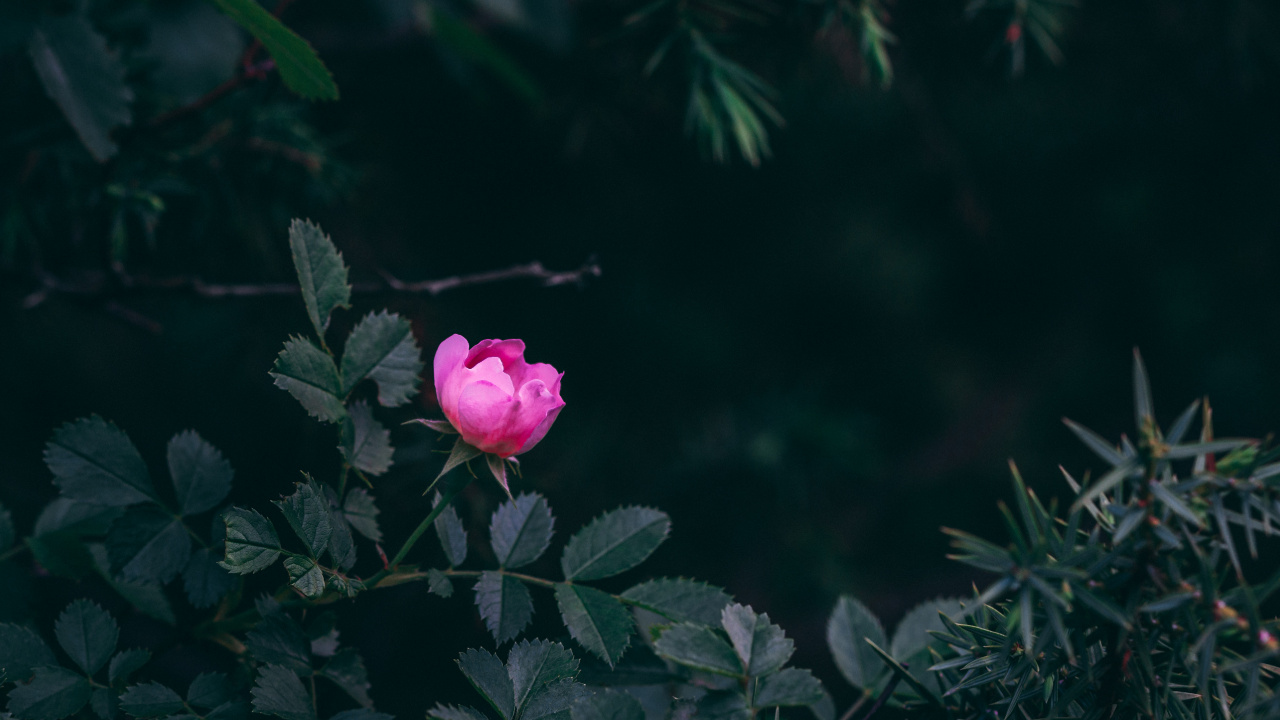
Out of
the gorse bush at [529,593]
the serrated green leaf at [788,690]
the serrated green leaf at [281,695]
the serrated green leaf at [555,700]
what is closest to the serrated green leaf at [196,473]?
the gorse bush at [529,593]

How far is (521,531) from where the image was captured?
1.33 ft

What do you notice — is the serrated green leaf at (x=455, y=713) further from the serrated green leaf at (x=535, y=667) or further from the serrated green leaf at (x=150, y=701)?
the serrated green leaf at (x=150, y=701)

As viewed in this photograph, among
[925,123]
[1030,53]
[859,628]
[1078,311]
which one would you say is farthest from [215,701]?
[1078,311]

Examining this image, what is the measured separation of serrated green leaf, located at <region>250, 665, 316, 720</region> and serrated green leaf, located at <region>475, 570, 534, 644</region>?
0.09 m

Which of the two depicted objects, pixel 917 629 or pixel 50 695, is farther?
pixel 917 629

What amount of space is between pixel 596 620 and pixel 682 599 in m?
0.05

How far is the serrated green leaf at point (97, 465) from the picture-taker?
371 millimetres

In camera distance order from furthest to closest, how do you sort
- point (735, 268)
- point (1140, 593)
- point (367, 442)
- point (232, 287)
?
point (735, 268)
point (232, 287)
point (367, 442)
point (1140, 593)

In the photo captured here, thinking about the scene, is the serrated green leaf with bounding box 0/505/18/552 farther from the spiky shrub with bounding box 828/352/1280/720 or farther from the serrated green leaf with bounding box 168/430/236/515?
the spiky shrub with bounding box 828/352/1280/720

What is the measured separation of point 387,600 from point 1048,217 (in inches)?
46.9

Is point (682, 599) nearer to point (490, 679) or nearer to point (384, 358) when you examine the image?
point (490, 679)

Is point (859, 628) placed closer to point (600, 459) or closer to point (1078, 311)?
point (600, 459)

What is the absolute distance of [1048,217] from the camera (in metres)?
1.18

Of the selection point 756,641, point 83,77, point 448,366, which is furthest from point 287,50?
point 756,641
